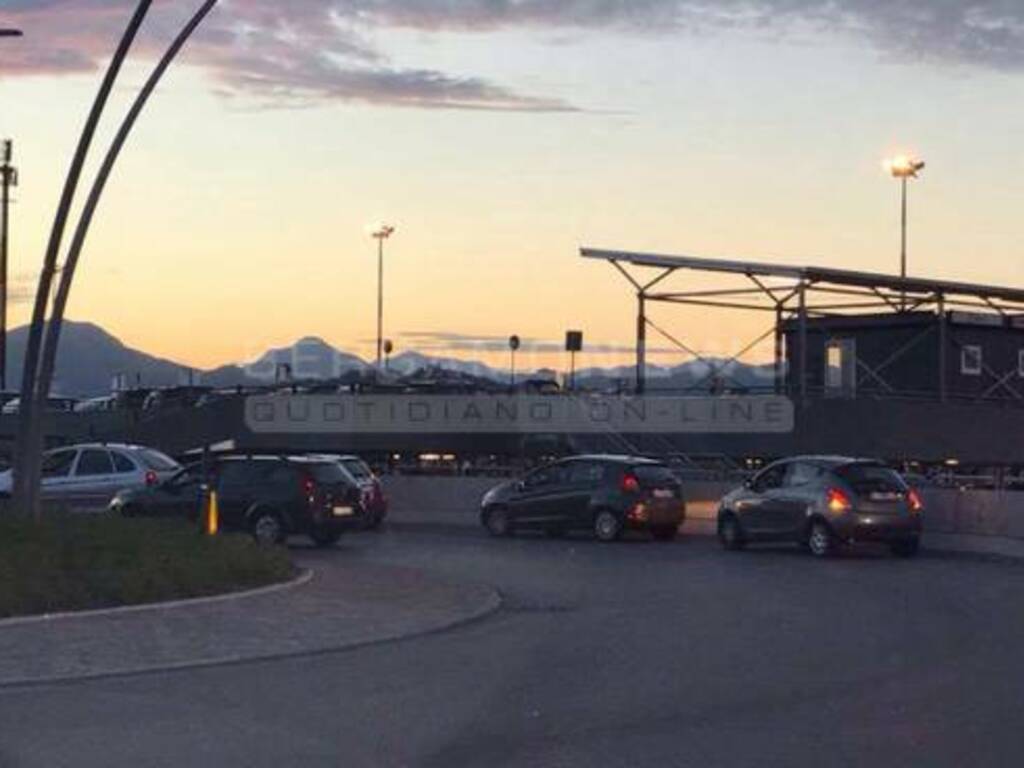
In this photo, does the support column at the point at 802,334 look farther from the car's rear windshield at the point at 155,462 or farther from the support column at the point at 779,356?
the car's rear windshield at the point at 155,462

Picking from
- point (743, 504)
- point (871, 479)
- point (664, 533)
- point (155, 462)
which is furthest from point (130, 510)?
point (871, 479)

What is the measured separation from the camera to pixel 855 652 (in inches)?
661

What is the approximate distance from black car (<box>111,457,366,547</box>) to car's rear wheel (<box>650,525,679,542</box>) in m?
5.37

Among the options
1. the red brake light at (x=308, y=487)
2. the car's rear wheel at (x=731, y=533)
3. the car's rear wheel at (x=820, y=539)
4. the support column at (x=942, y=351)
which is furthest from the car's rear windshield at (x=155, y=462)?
the support column at (x=942, y=351)

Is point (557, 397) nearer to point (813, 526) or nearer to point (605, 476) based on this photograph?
point (605, 476)

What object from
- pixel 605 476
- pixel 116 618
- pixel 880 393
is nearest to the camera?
pixel 116 618

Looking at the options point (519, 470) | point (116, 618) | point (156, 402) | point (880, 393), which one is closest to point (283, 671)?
point (116, 618)

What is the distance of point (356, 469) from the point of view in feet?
118

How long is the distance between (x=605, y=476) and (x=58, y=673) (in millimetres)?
20216

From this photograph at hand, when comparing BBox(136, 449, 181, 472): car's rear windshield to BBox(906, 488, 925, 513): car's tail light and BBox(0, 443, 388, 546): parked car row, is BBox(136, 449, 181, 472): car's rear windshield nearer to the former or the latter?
BBox(0, 443, 388, 546): parked car row

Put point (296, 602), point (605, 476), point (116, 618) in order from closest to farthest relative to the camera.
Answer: point (116, 618) → point (296, 602) → point (605, 476)

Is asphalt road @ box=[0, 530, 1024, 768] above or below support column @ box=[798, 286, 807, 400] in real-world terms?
below

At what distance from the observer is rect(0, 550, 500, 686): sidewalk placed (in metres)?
15.8

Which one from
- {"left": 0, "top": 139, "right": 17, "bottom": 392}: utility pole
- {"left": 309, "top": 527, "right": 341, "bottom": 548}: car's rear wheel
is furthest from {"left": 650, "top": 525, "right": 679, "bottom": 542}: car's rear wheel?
{"left": 0, "top": 139, "right": 17, "bottom": 392}: utility pole
